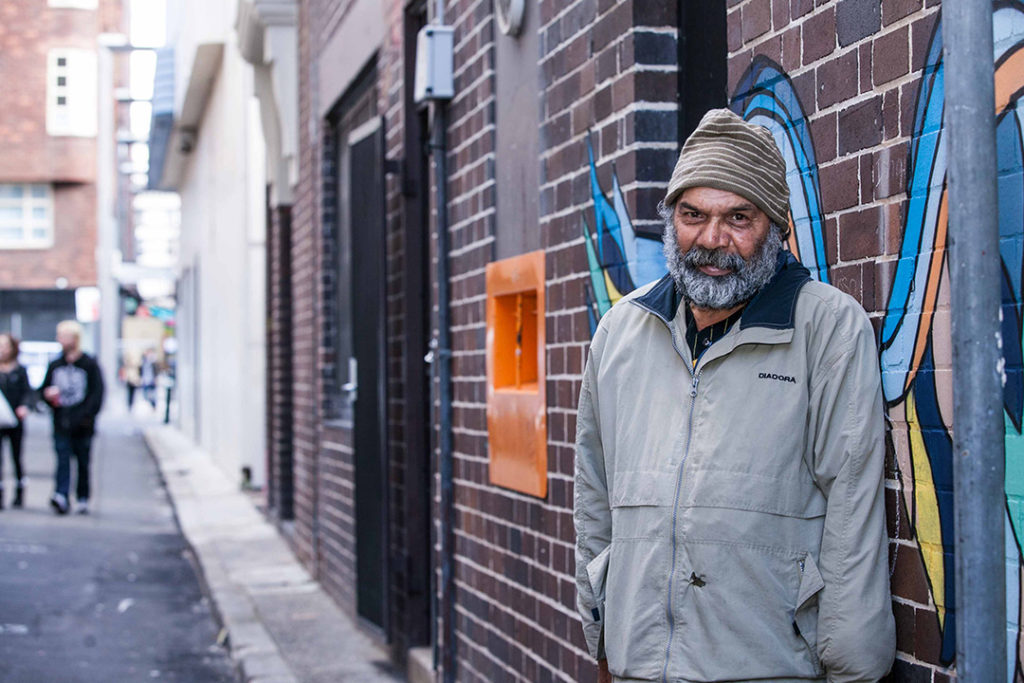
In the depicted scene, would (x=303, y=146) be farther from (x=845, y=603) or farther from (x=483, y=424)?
(x=845, y=603)

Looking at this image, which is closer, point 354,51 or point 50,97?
point 354,51

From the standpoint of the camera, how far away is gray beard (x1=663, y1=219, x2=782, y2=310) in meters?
2.65

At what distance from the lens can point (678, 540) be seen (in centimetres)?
265

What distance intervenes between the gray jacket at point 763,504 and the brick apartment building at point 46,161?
4166 cm

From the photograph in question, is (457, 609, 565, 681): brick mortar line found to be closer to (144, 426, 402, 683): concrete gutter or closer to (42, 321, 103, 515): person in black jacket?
(144, 426, 402, 683): concrete gutter

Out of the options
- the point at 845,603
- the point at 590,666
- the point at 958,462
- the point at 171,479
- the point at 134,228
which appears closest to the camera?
the point at 958,462

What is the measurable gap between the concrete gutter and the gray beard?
4.43 m

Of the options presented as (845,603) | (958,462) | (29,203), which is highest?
(29,203)

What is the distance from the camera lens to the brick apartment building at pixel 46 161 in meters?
41.6

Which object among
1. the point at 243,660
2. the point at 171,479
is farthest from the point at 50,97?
the point at 243,660

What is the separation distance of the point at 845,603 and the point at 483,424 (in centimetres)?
301

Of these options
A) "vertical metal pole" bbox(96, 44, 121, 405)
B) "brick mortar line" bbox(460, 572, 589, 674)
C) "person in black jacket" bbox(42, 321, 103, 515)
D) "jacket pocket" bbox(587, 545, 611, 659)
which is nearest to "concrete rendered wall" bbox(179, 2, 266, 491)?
"person in black jacket" bbox(42, 321, 103, 515)

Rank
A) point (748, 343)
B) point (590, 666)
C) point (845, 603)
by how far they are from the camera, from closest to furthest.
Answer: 1. point (845, 603)
2. point (748, 343)
3. point (590, 666)

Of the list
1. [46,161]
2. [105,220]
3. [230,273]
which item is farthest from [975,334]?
[105,220]
